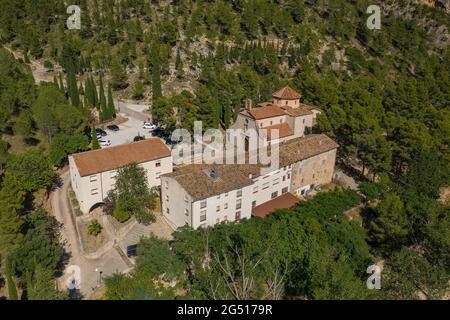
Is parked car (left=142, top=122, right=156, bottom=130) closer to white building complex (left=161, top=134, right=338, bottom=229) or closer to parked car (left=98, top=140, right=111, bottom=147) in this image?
parked car (left=98, top=140, right=111, bottom=147)

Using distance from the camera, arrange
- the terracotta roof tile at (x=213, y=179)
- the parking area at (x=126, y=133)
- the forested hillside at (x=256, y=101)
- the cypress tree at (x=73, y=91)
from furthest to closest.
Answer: the cypress tree at (x=73, y=91)
the parking area at (x=126, y=133)
the terracotta roof tile at (x=213, y=179)
the forested hillside at (x=256, y=101)

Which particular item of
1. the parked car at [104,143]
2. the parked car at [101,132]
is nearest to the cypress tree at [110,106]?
the parked car at [101,132]

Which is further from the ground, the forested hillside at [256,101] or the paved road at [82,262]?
the forested hillside at [256,101]

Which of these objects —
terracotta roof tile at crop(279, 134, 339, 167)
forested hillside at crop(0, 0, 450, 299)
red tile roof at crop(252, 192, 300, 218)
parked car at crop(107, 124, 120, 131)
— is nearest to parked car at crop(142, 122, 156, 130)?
parked car at crop(107, 124, 120, 131)

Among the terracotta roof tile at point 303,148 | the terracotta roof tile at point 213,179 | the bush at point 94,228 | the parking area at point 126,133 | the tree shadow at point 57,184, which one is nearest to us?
the terracotta roof tile at point 213,179

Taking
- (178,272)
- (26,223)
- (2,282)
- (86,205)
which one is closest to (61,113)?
(86,205)

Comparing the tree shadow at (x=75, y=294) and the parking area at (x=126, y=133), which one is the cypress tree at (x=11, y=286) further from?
the parking area at (x=126, y=133)
